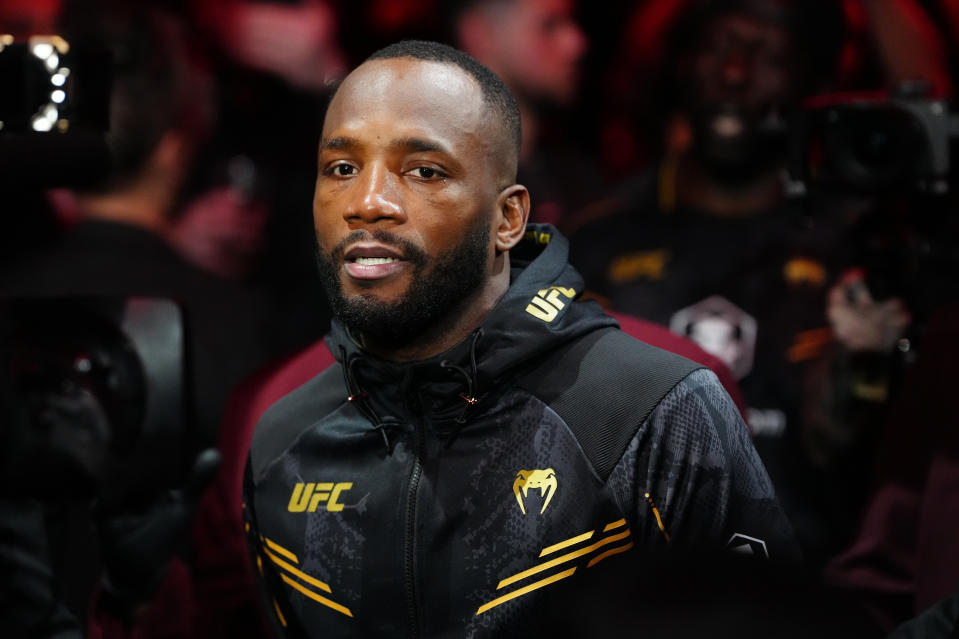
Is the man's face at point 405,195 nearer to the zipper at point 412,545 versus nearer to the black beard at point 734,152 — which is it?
the zipper at point 412,545

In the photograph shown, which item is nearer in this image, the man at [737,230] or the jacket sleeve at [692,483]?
the jacket sleeve at [692,483]

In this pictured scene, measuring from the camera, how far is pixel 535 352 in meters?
1.56

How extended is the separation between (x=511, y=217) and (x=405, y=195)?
0.19m

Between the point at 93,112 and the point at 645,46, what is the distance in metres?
2.32

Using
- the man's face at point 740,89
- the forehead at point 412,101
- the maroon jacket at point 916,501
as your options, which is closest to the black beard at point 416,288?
the forehead at point 412,101

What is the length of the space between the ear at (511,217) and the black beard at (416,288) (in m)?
0.04

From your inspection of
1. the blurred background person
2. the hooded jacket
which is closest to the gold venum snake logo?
the hooded jacket

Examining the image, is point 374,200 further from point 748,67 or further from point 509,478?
point 748,67

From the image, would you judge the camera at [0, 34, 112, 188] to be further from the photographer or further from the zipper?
the zipper

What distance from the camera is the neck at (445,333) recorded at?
A: 63.2 inches

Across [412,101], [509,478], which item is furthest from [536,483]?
[412,101]

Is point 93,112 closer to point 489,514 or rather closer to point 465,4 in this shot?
point 489,514

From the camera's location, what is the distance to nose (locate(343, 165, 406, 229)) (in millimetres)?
1511

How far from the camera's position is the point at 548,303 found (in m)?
1.60
